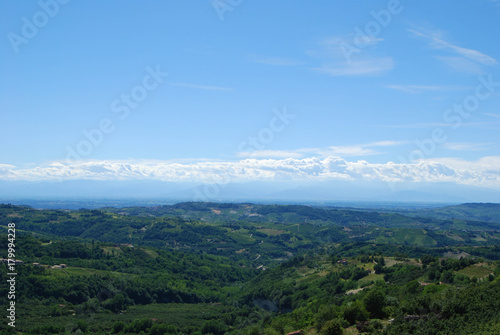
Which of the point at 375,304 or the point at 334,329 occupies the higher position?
the point at 375,304

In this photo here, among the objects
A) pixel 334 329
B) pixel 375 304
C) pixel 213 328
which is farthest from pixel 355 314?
pixel 213 328

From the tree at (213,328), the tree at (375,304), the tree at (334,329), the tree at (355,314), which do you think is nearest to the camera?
the tree at (334,329)

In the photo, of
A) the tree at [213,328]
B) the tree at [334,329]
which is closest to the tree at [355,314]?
the tree at [334,329]

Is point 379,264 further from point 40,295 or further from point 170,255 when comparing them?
point 170,255

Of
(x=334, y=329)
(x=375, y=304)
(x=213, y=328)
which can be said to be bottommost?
(x=213, y=328)

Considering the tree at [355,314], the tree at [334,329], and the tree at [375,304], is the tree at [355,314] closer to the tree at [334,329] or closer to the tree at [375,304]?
the tree at [375,304]

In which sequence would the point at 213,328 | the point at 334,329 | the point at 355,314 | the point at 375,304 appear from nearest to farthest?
the point at 334,329, the point at 355,314, the point at 375,304, the point at 213,328

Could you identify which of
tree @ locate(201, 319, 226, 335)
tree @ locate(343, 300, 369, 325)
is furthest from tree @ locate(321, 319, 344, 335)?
tree @ locate(201, 319, 226, 335)

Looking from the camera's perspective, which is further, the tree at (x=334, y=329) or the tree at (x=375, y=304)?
the tree at (x=375, y=304)

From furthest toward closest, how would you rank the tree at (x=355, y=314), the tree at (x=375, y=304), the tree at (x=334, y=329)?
the tree at (x=375, y=304) → the tree at (x=355, y=314) → the tree at (x=334, y=329)

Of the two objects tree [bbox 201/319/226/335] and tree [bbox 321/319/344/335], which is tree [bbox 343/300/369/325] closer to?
tree [bbox 321/319/344/335]

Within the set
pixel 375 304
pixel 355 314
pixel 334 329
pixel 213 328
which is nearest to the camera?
pixel 334 329

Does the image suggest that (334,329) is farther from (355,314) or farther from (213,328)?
(213,328)

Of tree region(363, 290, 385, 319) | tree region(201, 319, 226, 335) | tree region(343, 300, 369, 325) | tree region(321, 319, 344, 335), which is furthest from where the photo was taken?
→ tree region(201, 319, 226, 335)
